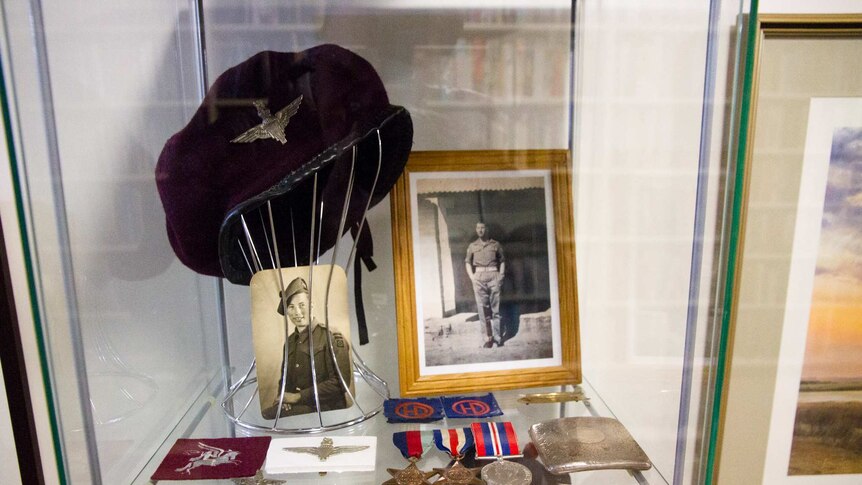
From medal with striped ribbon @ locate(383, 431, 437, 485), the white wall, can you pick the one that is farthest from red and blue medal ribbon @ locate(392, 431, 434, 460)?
the white wall

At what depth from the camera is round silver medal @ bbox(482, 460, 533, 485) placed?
0.66 meters

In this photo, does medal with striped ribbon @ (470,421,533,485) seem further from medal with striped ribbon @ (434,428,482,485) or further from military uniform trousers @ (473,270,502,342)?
military uniform trousers @ (473,270,502,342)

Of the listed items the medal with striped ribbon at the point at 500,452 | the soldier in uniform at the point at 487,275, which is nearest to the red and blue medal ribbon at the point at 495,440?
the medal with striped ribbon at the point at 500,452

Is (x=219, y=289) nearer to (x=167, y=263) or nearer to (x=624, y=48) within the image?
(x=167, y=263)

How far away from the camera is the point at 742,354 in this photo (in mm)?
998

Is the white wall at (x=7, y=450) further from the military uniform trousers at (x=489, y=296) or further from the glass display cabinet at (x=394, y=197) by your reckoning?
the military uniform trousers at (x=489, y=296)

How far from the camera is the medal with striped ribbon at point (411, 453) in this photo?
663 millimetres

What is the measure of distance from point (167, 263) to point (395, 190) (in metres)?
0.35

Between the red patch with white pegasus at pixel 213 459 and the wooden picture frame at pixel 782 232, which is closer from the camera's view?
the red patch with white pegasus at pixel 213 459

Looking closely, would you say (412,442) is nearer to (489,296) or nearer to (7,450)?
(489,296)

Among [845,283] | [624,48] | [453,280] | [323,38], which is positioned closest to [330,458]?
[453,280]

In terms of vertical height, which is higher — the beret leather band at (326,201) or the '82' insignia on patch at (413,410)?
the beret leather band at (326,201)

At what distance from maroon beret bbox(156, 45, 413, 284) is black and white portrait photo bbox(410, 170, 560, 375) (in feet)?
0.46

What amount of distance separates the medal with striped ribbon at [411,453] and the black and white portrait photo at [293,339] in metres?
0.12
